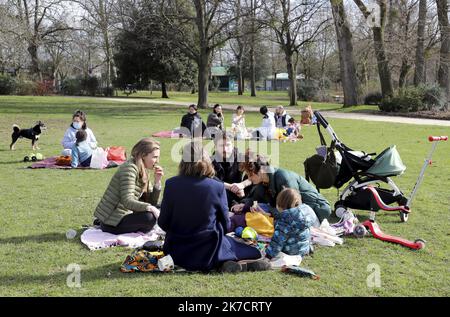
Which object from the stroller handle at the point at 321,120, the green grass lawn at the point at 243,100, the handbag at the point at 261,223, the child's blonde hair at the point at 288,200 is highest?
the green grass lawn at the point at 243,100

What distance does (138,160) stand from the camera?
5781mm

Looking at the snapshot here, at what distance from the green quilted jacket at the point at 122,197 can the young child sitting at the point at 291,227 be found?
5.28 feet

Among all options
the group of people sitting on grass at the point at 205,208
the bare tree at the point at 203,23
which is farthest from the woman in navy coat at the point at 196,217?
the bare tree at the point at 203,23

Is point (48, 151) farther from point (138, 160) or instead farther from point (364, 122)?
point (364, 122)

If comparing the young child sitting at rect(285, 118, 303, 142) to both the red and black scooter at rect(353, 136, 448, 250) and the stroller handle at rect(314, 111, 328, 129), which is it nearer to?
the stroller handle at rect(314, 111, 328, 129)

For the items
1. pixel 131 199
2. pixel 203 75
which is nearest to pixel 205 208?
pixel 131 199

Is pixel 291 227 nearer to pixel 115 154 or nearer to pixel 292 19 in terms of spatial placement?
pixel 115 154

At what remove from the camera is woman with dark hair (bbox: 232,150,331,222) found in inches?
233

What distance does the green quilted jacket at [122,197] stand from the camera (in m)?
5.65

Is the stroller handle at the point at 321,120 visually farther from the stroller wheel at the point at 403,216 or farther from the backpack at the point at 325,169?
the stroller wheel at the point at 403,216

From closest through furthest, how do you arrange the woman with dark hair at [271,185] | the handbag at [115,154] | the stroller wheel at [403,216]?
the woman with dark hair at [271,185], the stroller wheel at [403,216], the handbag at [115,154]

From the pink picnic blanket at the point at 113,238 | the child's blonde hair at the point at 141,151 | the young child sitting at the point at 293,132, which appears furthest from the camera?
the young child sitting at the point at 293,132
